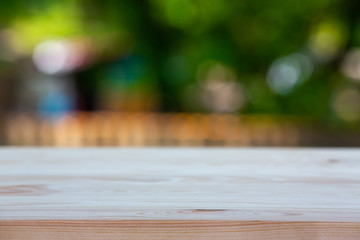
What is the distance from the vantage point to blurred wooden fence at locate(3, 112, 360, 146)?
5.80 m

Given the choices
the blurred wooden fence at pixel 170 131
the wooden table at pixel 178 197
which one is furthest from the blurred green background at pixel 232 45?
the wooden table at pixel 178 197

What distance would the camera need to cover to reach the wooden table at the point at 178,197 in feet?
1.93

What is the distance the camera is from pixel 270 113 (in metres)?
5.85

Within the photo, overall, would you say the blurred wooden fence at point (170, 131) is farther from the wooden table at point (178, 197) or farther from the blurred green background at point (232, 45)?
the wooden table at point (178, 197)

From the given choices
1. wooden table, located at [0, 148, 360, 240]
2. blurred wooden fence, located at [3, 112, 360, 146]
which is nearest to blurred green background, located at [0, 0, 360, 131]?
blurred wooden fence, located at [3, 112, 360, 146]

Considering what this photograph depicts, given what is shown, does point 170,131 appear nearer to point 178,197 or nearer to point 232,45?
point 232,45

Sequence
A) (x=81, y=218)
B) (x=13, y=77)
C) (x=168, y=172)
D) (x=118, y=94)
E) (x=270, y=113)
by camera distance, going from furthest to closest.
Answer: (x=13, y=77)
(x=118, y=94)
(x=270, y=113)
(x=168, y=172)
(x=81, y=218)

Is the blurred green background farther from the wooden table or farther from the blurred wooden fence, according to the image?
the wooden table

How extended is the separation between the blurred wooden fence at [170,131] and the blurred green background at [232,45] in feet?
0.69

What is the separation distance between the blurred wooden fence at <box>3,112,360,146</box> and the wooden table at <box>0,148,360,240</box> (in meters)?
4.81

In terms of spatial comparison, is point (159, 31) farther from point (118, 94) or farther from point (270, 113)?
point (118, 94)

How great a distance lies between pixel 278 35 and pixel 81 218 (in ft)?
16.8

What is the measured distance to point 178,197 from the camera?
2.19ft

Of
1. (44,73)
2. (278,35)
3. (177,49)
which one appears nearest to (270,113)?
(278,35)
